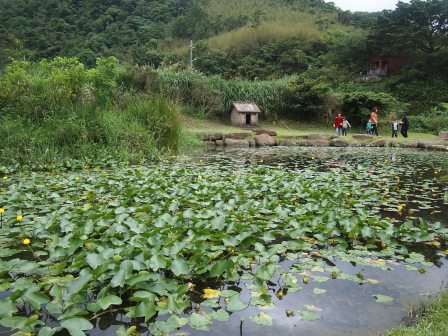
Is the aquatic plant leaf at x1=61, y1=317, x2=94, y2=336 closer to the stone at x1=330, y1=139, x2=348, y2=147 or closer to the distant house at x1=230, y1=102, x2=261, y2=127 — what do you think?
the stone at x1=330, y1=139, x2=348, y2=147

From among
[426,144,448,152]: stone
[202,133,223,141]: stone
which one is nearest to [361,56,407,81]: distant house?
[426,144,448,152]: stone

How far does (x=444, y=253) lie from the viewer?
10.1ft

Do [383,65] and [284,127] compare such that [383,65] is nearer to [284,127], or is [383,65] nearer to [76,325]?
[284,127]

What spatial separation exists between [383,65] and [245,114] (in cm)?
1352

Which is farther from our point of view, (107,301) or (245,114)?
→ (245,114)

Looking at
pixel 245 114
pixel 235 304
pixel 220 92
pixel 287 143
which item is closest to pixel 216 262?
pixel 235 304

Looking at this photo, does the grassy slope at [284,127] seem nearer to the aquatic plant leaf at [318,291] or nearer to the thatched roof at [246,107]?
the thatched roof at [246,107]

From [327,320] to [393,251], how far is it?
120 cm

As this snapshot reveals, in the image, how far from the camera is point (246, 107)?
1805cm

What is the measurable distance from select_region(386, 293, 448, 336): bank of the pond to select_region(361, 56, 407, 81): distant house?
83.3ft

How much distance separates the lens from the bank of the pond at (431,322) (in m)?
1.86

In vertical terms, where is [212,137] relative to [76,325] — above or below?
above

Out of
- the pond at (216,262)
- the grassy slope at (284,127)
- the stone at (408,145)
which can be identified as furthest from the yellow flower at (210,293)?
the grassy slope at (284,127)

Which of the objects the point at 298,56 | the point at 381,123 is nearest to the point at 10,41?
the point at 298,56
